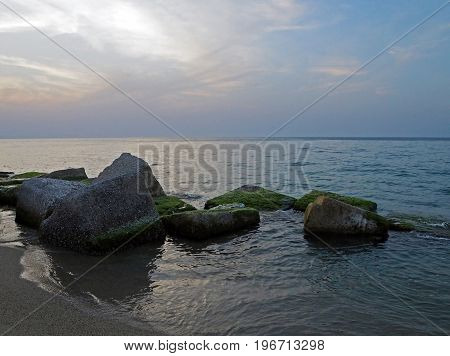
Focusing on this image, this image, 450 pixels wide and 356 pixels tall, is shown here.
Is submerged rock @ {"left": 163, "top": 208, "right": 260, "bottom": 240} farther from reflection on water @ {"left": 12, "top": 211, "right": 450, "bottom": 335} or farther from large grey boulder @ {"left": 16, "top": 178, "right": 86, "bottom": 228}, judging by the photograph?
large grey boulder @ {"left": 16, "top": 178, "right": 86, "bottom": 228}

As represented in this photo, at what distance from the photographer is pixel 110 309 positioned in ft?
21.0

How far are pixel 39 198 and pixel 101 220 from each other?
160 inches

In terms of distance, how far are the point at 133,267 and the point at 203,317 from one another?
3004mm

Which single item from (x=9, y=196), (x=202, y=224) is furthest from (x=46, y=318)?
(x=9, y=196)

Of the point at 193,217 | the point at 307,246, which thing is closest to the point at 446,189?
the point at 307,246

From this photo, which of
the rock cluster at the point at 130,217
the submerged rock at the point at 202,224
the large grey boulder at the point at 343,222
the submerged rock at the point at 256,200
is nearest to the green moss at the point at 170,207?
the rock cluster at the point at 130,217

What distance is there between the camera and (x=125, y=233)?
9812 mm

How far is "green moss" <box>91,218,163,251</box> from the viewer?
30.9 ft

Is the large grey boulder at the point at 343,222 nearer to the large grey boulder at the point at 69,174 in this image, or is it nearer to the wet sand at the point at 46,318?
the wet sand at the point at 46,318

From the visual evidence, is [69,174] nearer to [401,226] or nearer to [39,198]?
[39,198]

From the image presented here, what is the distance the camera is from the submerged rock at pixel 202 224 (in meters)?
11.1

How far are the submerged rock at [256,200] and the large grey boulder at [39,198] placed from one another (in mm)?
5710

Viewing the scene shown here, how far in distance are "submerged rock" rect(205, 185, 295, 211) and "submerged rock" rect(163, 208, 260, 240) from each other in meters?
3.54
